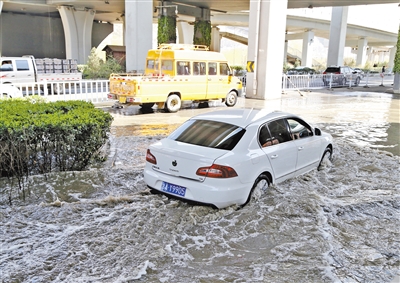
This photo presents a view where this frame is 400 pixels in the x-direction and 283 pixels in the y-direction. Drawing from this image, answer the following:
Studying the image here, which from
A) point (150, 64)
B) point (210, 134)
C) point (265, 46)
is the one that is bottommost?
point (210, 134)

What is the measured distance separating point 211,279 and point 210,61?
12834 millimetres

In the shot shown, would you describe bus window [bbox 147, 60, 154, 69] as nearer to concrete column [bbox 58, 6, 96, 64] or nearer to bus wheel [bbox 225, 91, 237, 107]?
bus wheel [bbox 225, 91, 237, 107]

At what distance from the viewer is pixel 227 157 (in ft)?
16.9

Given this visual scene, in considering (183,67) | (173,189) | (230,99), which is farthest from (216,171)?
(230,99)

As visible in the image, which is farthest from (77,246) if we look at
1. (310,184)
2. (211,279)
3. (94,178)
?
(310,184)

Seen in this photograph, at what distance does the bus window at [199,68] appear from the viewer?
50.3 ft

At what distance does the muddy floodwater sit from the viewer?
3.99 m

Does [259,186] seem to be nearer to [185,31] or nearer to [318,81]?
[318,81]

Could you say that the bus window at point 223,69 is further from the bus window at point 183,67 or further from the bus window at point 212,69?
the bus window at point 183,67

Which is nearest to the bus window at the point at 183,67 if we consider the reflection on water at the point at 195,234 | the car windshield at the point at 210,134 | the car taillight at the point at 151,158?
the reflection on water at the point at 195,234

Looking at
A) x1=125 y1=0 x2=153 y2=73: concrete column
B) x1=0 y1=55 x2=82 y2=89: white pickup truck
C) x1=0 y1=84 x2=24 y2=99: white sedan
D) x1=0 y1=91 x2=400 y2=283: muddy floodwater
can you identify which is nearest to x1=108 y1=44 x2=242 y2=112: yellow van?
x1=0 y1=84 x2=24 y2=99: white sedan

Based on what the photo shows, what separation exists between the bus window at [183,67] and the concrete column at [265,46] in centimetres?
544

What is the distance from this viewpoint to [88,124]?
22.6ft

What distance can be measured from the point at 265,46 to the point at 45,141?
571 inches
